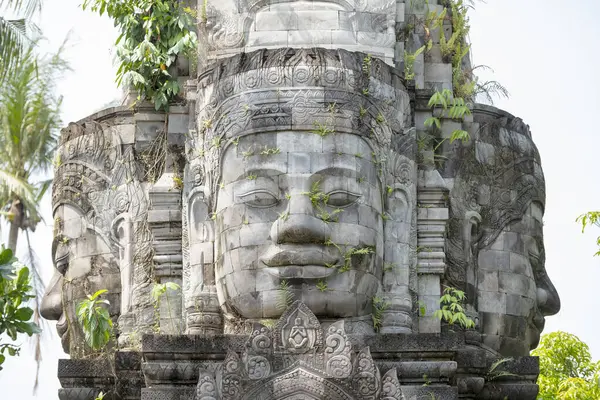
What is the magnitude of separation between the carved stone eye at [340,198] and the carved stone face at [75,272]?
427cm

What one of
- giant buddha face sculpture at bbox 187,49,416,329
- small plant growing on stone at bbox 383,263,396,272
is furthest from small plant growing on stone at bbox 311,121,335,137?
small plant growing on stone at bbox 383,263,396,272

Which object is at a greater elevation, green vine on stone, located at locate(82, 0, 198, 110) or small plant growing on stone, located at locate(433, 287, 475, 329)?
green vine on stone, located at locate(82, 0, 198, 110)

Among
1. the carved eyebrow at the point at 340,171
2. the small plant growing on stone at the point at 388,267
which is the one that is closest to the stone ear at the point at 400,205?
the small plant growing on stone at the point at 388,267

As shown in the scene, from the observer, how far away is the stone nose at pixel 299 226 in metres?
27.5

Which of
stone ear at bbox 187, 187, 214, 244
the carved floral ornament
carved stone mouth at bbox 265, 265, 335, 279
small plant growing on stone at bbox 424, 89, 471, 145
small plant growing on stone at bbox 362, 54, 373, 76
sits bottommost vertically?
the carved floral ornament

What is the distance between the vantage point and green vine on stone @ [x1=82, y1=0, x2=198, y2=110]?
30.0 meters

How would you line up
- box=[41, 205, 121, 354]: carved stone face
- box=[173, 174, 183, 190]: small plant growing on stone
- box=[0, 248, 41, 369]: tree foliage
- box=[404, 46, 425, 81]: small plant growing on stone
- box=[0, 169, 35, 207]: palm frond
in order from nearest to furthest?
box=[0, 248, 41, 369]: tree foliage, box=[173, 174, 183, 190]: small plant growing on stone, box=[404, 46, 425, 81]: small plant growing on stone, box=[41, 205, 121, 354]: carved stone face, box=[0, 169, 35, 207]: palm frond

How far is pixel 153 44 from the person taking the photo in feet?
99.0

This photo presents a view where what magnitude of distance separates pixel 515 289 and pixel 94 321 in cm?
665

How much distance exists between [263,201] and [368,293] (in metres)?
2.04

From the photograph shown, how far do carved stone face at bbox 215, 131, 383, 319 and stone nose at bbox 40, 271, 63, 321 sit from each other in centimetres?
367

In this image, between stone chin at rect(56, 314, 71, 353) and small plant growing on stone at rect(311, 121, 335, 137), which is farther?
stone chin at rect(56, 314, 71, 353)

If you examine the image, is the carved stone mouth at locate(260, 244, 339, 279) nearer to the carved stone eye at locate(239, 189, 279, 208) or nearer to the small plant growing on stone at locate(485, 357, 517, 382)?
the carved stone eye at locate(239, 189, 279, 208)

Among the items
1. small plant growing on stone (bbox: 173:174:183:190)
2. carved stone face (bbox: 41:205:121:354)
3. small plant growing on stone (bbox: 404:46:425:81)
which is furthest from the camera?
carved stone face (bbox: 41:205:121:354)
